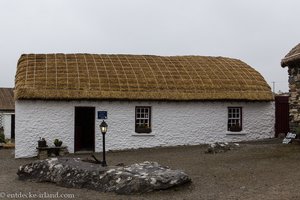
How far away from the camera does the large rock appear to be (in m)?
10.2

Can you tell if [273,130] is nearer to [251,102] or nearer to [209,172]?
[251,102]

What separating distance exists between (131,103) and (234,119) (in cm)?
530

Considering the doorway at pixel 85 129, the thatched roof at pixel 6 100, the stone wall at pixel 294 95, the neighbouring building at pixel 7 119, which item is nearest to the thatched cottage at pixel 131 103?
the doorway at pixel 85 129

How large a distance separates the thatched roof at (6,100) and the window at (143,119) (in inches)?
605

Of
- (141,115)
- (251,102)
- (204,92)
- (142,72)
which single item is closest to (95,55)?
(142,72)

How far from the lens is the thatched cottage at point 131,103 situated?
19.4 m

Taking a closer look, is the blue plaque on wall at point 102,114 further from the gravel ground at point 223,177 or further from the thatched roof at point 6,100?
the thatched roof at point 6,100

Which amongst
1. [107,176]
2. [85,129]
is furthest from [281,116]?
[107,176]

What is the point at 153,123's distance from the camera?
20.7m

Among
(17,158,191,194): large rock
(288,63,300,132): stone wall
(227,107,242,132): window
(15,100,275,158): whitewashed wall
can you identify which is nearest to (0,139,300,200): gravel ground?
(17,158,191,194): large rock

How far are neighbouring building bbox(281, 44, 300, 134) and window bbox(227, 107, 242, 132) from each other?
4.23 metres

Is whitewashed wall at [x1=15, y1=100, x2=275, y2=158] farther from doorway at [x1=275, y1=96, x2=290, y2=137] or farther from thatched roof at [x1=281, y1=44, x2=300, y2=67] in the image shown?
thatched roof at [x1=281, y1=44, x2=300, y2=67]

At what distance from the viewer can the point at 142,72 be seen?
22.0m

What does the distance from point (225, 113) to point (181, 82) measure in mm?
2621
